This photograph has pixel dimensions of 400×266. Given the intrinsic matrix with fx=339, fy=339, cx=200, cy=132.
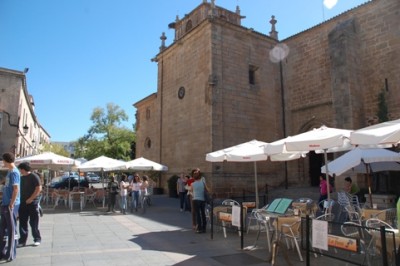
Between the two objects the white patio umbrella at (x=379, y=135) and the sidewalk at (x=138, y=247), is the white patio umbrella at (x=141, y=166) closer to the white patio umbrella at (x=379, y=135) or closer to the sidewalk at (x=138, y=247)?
the sidewalk at (x=138, y=247)

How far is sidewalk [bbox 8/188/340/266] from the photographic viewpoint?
245 inches

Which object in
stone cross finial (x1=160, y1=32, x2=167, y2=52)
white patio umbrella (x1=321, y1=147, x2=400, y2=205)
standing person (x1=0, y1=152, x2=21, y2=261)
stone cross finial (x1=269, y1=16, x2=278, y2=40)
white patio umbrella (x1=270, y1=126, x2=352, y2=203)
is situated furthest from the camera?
stone cross finial (x1=160, y1=32, x2=167, y2=52)

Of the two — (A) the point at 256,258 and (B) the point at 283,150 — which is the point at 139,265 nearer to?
(A) the point at 256,258

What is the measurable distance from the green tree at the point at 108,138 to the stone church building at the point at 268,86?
20639mm

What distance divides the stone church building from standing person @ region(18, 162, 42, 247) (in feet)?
36.5

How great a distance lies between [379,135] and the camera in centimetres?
551

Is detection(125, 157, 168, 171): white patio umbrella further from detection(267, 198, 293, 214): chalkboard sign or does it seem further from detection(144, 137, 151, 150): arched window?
detection(144, 137, 151, 150): arched window

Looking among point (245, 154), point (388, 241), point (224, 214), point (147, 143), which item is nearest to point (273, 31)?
point (147, 143)

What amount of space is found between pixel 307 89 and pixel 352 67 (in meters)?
3.60

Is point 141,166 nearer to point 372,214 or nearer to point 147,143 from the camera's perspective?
point 372,214

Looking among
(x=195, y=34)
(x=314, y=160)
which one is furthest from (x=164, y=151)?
(x=314, y=160)

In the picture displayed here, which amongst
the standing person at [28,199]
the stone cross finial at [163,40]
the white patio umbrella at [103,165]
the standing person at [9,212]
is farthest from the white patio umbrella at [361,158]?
the stone cross finial at [163,40]

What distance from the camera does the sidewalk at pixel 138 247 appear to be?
20.4ft

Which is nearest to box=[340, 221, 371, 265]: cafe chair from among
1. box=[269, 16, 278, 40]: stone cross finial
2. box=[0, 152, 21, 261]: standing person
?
box=[0, 152, 21, 261]: standing person
